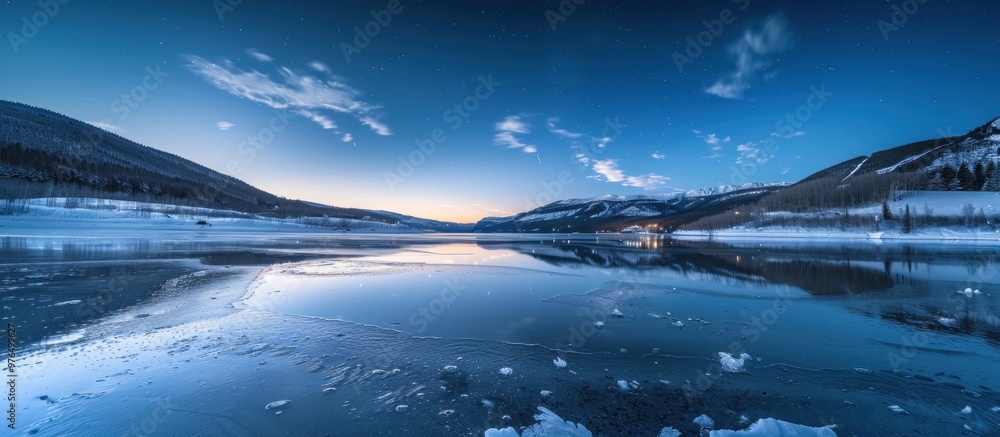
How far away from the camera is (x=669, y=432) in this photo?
3.99 m

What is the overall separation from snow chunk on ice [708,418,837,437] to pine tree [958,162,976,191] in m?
161

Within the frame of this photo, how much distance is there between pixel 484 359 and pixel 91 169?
525 ft

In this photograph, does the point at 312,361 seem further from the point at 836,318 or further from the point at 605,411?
the point at 836,318

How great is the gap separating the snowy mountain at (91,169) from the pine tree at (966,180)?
22080 cm

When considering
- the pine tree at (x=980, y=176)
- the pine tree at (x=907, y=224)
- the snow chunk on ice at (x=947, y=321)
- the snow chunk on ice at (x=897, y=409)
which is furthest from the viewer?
the pine tree at (x=980, y=176)

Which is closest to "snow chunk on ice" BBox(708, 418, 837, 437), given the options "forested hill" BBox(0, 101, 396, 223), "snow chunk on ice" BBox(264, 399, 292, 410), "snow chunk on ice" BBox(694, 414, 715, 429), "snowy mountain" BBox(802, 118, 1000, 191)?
"snow chunk on ice" BBox(694, 414, 715, 429)

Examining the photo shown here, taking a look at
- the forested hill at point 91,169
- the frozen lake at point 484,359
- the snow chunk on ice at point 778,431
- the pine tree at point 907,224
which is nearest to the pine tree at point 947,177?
the pine tree at point 907,224

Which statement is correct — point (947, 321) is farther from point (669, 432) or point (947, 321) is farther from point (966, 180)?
point (966, 180)

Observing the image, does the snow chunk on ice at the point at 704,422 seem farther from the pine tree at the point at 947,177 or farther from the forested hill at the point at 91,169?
the pine tree at the point at 947,177

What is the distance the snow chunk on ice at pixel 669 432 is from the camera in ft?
12.9

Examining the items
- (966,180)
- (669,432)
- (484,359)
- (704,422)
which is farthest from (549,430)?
(966,180)

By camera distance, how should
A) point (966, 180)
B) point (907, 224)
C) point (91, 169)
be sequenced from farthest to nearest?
point (91, 169) → point (966, 180) → point (907, 224)

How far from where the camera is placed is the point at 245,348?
649 cm

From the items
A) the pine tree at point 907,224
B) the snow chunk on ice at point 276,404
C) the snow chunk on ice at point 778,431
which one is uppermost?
the pine tree at point 907,224
